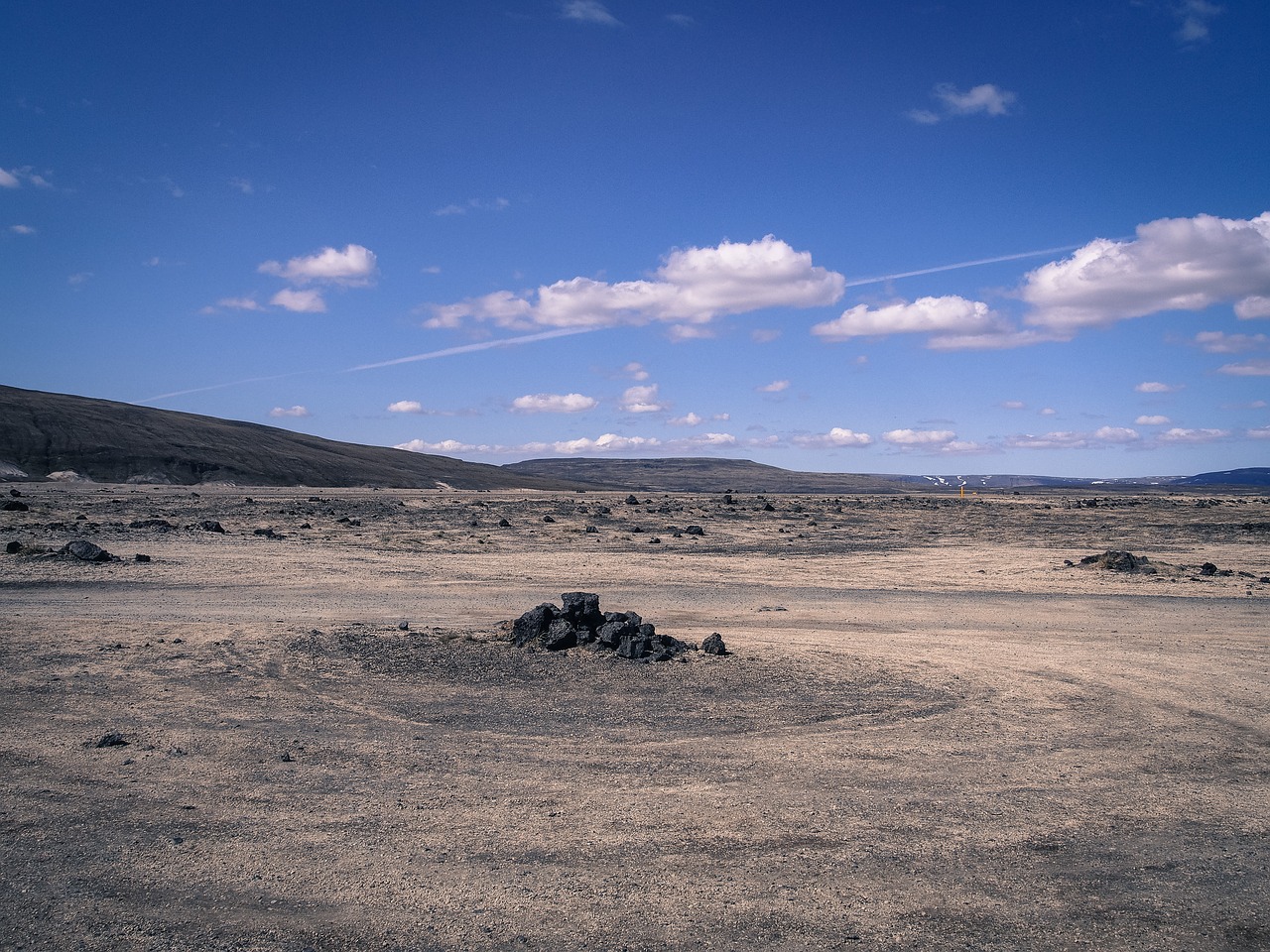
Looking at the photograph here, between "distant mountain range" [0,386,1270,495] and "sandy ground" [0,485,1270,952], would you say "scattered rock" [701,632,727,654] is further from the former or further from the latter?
"distant mountain range" [0,386,1270,495]

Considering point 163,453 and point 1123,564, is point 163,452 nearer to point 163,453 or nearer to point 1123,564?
point 163,453

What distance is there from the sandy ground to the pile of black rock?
338mm

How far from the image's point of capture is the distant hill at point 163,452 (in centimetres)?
8794

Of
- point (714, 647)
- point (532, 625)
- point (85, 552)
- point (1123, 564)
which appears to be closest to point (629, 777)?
point (714, 647)

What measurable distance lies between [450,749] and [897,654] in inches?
301

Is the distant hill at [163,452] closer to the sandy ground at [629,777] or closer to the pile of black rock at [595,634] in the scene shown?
the sandy ground at [629,777]

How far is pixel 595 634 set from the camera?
13.4m

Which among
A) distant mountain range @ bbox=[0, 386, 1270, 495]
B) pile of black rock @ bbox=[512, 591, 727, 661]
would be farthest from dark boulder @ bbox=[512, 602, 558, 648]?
distant mountain range @ bbox=[0, 386, 1270, 495]

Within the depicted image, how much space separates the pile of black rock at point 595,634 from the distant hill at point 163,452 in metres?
85.1

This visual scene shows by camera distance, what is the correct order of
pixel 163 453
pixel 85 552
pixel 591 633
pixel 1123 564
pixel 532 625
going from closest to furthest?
pixel 591 633 → pixel 532 625 → pixel 85 552 → pixel 1123 564 → pixel 163 453

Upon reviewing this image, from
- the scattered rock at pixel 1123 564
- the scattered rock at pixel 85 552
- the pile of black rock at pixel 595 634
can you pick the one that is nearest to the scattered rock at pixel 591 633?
the pile of black rock at pixel 595 634

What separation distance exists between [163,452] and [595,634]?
99.3 meters

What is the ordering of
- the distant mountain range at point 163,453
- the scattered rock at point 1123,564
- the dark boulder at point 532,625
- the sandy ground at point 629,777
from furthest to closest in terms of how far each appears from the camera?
the distant mountain range at point 163,453
the scattered rock at point 1123,564
the dark boulder at point 532,625
the sandy ground at point 629,777

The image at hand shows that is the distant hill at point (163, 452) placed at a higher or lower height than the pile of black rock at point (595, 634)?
higher
